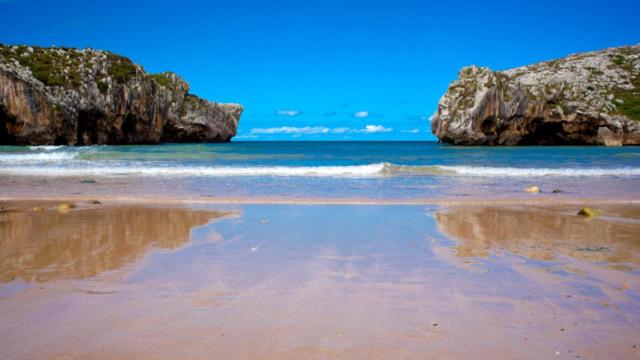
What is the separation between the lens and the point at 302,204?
36.8 ft

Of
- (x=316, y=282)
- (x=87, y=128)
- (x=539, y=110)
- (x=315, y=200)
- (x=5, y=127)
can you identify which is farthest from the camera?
(x=539, y=110)

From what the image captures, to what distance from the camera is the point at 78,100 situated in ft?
193

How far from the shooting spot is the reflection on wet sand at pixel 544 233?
6.16 metres

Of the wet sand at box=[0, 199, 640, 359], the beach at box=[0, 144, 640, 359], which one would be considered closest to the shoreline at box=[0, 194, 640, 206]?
the beach at box=[0, 144, 640, 359]

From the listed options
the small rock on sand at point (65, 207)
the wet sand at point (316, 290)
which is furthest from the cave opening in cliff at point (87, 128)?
the wet sand at point (316, 290)

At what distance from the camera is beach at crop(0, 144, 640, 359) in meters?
3.24

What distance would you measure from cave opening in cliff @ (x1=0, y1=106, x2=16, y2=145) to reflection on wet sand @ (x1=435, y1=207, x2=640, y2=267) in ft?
181

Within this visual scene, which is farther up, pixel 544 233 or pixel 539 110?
pixel 539 110

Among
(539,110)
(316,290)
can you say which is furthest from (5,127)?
(539,110)

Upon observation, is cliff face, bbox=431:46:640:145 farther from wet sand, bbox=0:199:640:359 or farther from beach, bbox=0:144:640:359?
wet sand, bbox=0:199:640:359

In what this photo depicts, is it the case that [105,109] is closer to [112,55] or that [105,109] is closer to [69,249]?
[112,55]

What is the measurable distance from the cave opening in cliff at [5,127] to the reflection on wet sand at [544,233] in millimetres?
55148

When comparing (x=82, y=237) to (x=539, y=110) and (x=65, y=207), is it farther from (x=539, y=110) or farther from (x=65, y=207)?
(x=539, y=110)

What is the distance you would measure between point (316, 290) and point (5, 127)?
59911mm
